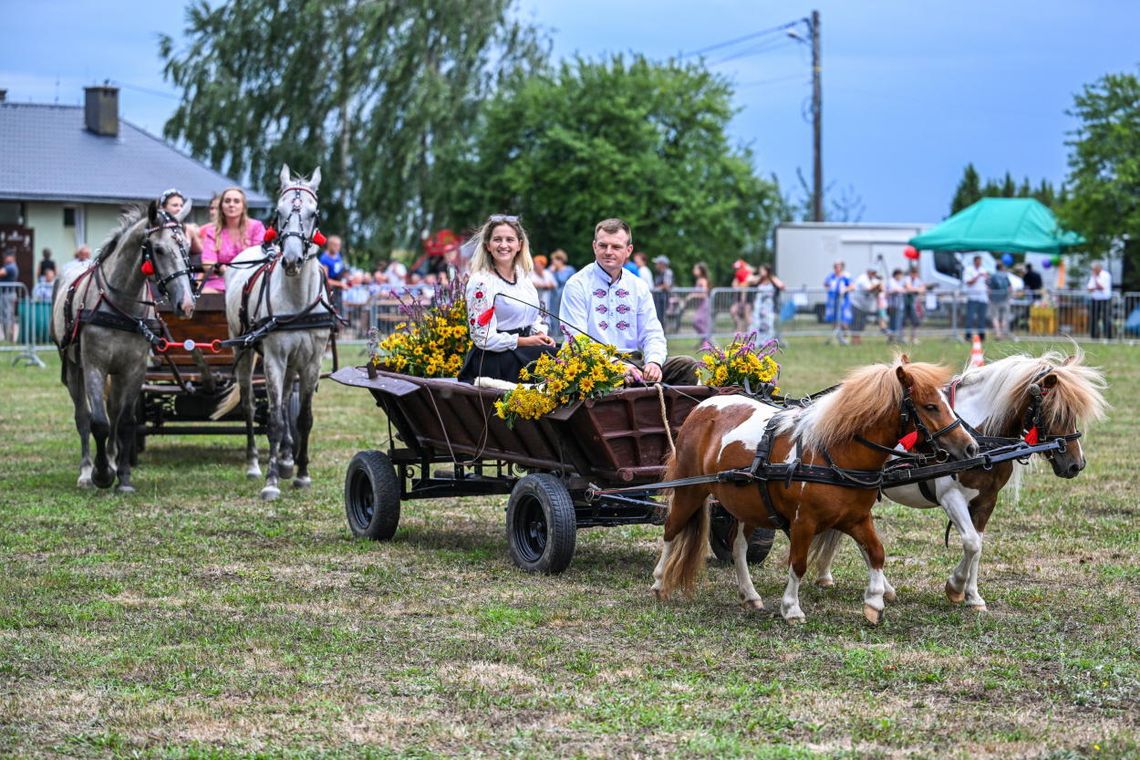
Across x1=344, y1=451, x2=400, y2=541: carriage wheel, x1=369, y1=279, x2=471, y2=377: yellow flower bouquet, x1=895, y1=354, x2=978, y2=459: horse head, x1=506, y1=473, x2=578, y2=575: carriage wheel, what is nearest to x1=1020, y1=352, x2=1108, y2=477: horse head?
x1=895, y1=354, x2=978, y2=459: horse head

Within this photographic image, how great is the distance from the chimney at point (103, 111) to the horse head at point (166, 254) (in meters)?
30.7

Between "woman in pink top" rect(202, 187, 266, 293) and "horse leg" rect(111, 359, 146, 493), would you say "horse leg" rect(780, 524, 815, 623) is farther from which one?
"woman in pink top" rect(202, 187, 266, 293)

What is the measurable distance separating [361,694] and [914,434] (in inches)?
102

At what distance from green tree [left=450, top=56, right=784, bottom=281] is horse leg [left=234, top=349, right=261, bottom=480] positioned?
27.0 m

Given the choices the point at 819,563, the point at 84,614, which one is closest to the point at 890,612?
the point at 819,563

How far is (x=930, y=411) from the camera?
6148mm

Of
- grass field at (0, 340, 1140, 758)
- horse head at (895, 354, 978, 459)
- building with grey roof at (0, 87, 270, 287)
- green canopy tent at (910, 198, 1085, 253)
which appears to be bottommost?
grass field at (0, 340, 1140, 758)

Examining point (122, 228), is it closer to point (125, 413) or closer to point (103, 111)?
point (125, 413)

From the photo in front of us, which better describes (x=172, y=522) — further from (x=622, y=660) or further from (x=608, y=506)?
(x=622, y=660)

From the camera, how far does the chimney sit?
39.0m

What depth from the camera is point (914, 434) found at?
6383 mm

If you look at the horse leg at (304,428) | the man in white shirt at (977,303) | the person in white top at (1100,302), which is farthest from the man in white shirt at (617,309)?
the person in white top at (1100,302)

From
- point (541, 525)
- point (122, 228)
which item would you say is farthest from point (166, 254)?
point (541, 525)

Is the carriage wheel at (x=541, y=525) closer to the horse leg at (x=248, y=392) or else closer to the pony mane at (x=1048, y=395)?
the pony mane at (x=1048, y=395)
